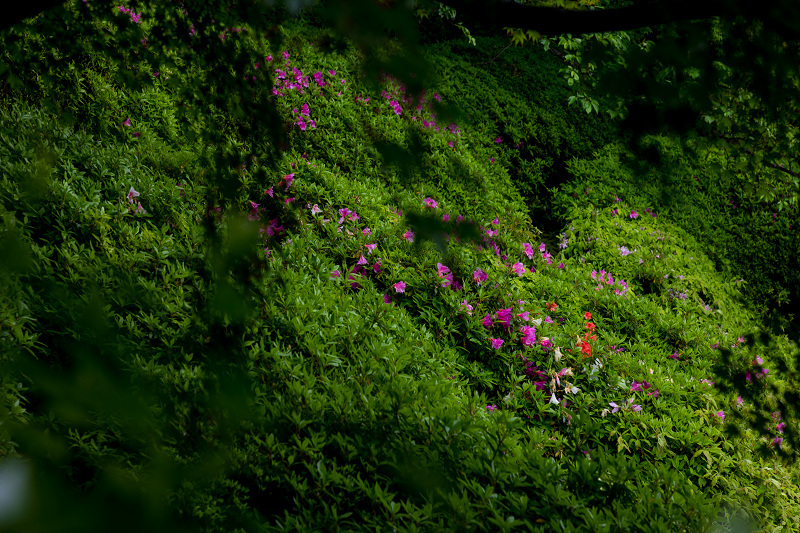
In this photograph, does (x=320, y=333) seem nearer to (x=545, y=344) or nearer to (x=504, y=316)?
(x=504, y=316)

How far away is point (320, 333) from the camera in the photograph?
3.13 m

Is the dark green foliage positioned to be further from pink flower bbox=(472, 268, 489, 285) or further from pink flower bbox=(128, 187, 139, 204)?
pink flower bbox=(128, 187, 139, 204)

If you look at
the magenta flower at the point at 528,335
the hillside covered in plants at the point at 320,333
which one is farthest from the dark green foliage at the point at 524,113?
the magenta flower at the point at 528,335

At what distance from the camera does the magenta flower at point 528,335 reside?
3.89 metres

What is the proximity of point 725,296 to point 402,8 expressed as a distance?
724 centimetres

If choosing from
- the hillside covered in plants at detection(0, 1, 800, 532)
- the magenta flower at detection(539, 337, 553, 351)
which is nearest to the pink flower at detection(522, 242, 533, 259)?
the hillside covered in plants at detection(0, 1, 800, 532)

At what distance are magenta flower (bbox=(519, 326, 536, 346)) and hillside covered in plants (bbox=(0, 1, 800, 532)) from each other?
0.03 meters

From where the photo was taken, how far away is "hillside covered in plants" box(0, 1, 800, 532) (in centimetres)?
156

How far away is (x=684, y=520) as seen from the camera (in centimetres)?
246

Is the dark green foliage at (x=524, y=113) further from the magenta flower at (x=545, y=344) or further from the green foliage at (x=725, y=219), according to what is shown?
the magenta flower at (x=545, y=344)

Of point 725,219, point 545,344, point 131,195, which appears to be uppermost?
point 131,195

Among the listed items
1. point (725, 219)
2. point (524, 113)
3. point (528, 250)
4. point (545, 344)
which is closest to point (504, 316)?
point (545, 344)

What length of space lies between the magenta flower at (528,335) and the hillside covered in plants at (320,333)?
3 cm

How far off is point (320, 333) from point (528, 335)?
6.16 feet
